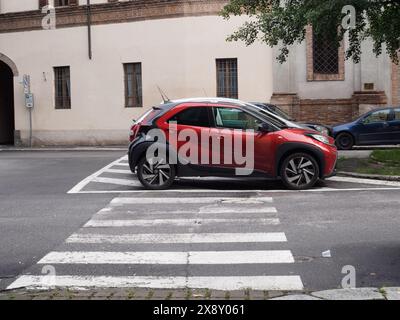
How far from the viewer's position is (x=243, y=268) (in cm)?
706

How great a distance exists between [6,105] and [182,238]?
87.3 feet

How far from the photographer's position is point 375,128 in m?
21.5

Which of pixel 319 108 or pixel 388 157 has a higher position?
pixel 319 108

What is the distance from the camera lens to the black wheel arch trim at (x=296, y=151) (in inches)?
486

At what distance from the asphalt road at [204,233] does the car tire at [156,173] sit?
30 centimetres

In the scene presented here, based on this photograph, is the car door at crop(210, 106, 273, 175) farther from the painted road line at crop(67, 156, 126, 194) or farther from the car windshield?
the painted road line at crop(67, 156, 126, 194)

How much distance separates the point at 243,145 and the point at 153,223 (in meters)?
3.40

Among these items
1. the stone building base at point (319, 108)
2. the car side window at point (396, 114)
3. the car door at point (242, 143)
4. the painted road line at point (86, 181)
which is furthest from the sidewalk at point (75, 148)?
the car door at point (242, 143)

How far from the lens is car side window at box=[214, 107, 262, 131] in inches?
492

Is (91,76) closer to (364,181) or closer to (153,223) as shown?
(364,181)

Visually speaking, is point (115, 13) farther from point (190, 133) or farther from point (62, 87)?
point (190, 133)

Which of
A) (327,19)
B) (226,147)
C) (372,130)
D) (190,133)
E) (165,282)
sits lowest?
(165,282)

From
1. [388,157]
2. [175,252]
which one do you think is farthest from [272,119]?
[175,252]

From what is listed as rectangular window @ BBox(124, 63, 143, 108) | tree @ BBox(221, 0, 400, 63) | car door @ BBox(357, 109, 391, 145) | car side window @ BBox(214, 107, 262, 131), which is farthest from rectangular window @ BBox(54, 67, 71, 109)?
car side window @ BBox(214, 107, 262, 131)
